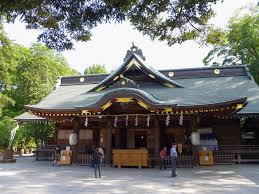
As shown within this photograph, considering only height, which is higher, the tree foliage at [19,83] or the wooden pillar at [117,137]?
the tree foliage at [19,83]

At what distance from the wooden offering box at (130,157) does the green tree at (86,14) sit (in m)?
9.87

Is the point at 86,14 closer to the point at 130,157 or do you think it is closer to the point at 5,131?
the point at 130,157

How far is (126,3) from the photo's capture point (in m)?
7.38

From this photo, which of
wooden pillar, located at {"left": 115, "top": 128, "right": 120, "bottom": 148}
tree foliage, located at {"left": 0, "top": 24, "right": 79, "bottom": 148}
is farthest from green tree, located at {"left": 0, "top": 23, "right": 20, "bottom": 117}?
wooden pillar, located at {"left": 115, "top": 128, "right": 120, "bottom": 148}

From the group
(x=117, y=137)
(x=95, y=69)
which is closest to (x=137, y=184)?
(x=117, y=137)

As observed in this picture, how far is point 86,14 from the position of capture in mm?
7984

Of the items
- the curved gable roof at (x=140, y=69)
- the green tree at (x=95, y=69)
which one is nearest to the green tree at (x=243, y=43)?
the curved gable roof at (x=140, y=69)

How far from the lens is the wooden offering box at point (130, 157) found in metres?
18.1

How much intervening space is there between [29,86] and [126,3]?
3475 centimetres

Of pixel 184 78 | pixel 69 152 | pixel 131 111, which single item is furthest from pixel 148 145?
pixel 184 78

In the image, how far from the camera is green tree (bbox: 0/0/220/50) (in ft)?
25.1

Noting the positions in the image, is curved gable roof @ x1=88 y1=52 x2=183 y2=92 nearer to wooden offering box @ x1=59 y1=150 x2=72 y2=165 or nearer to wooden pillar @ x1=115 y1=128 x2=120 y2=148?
wooden pillar @ x1=115 y1=128 x2=120 y2=148

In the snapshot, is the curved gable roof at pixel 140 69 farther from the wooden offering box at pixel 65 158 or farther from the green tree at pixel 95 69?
the green tree at pixel 95 69

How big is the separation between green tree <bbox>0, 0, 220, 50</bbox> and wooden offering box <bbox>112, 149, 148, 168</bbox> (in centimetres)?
987
